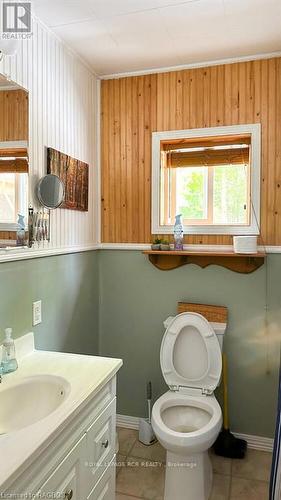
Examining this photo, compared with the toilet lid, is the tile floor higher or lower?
lower

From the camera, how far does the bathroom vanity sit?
98 cm

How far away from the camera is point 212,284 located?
2.40 meters

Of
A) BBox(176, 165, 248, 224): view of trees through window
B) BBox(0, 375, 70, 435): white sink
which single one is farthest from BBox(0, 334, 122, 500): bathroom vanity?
BBox(176, 165, 248, 224): view of trees through window

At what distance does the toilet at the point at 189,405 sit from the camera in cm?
180

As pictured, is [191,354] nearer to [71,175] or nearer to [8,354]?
[8,354]

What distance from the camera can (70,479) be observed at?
1187 millimetres

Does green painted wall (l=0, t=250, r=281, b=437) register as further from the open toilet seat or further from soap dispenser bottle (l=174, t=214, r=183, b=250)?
the open toilet seat

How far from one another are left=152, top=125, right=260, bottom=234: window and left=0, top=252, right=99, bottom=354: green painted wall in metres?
0.64

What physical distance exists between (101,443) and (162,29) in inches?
84.0

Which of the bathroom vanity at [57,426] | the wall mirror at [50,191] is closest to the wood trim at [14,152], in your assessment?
the wall mirror at [50,191]

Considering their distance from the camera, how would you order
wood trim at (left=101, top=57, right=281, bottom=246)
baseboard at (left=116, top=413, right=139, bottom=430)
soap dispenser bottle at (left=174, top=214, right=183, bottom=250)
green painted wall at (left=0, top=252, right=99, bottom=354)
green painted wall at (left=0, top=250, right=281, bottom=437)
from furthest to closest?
1. baseboard at (left=116, top=413, right=139, bottom=430)
2. soap dispenser bottle at (left=174, top=214, right=183, bottom=250)
3. wood trim at (left=101, top=57, right=281, bottom=246)
4. green painted wall at (left=0, top=250, right=281, bottom=437)
5. green painted wall at (left=0, top=252, right=99, bottom=354)

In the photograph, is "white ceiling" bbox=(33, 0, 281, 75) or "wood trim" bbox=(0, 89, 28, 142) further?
"white ceiling" bbox=(33, 0, 281, 75)

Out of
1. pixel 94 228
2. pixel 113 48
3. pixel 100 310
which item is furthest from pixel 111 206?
pixel 113 48

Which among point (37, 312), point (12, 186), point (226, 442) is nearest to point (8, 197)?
point (12, 186)
